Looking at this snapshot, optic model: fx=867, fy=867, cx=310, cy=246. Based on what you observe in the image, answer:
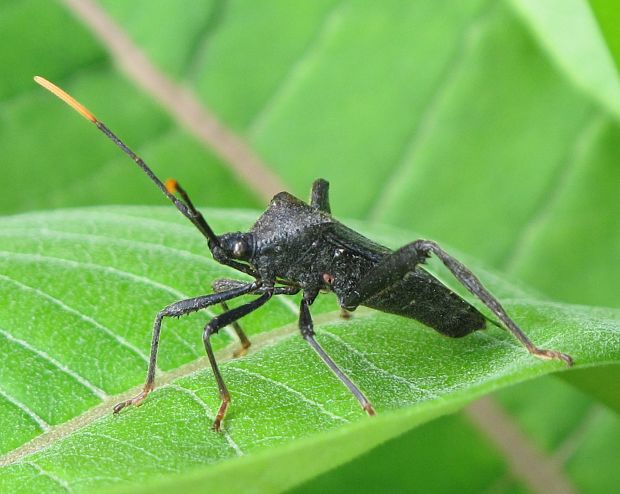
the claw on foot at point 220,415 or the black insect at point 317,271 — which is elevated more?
the black insect at point 317,271

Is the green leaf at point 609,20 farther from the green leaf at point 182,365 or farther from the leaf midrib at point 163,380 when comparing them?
the leaf midrib at point 163,380

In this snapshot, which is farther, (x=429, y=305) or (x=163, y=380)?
(x=429, y=305)

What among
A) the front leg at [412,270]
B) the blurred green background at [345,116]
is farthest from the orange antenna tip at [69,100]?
the blurred green background at [345,116]

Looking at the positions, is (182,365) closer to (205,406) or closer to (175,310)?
(175,310)

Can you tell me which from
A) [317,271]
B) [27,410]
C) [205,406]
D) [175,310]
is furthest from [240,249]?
[27,410]

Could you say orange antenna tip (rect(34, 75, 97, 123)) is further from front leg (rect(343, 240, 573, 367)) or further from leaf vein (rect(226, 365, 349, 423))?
front leg (rect(343, 240, 573, 367))

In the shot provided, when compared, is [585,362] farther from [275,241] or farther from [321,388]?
[275,241]
